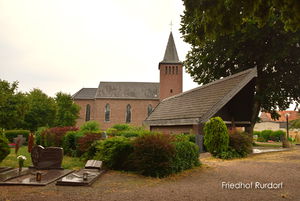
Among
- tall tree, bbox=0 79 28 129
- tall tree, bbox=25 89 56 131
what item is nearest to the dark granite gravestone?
tall tree, bbox=0 79 28 129

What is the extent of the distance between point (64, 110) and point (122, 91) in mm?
19731

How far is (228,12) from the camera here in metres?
4.72

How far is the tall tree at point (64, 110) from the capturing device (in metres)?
39.1

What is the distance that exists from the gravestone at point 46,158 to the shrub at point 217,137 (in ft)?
29.1

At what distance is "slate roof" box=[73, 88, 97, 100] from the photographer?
185 feet

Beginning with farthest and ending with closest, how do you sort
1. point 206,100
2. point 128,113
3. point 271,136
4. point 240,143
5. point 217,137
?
point 128,113 < point 271,136 < point 206,100 < point 240,143 < point 217,137

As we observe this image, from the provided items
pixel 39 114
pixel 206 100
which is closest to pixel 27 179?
pixel 206 100

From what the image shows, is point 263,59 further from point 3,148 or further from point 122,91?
point 122,91

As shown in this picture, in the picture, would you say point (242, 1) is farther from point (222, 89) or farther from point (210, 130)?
point (222, 89)

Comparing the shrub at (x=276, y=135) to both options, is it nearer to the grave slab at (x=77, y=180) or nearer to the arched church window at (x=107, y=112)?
the arched church window at (x=107, y=112)

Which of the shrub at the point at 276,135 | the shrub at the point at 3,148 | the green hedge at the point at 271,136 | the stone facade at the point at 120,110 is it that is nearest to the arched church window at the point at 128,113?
the stone facade at the point at 120,110

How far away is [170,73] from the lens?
164ft

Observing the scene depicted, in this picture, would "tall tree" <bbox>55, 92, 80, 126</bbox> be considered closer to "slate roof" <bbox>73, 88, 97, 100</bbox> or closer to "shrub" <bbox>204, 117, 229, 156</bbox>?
"slate roof" <bbox>73, 88, 97, 100</bbox>

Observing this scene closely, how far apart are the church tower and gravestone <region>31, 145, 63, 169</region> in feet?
134
